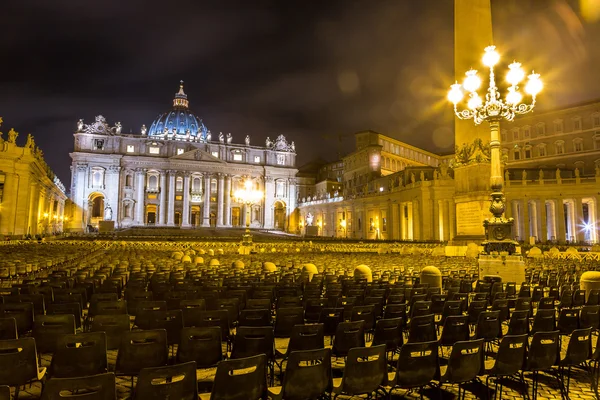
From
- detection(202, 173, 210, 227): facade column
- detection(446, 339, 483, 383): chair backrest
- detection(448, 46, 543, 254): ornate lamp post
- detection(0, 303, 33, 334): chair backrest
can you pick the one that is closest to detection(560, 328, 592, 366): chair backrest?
detection(446, 339, 483, 383): chair backrest

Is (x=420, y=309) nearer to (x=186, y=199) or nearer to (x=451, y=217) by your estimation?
(x=451, y=217)

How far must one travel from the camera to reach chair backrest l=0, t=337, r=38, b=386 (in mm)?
4484

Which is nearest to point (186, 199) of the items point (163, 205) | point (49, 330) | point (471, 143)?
point (163, 205)

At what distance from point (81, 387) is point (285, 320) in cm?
431

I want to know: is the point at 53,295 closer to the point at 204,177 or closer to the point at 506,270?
the point at 506,270

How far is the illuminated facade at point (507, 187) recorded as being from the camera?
47.8 meters

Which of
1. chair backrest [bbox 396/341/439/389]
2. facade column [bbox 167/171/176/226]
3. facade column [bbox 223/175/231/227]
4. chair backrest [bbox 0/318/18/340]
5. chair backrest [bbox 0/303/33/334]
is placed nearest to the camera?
chair backrest [bbox 396/341/439/389]

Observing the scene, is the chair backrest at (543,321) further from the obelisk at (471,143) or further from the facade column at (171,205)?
the facade column at (171,205)

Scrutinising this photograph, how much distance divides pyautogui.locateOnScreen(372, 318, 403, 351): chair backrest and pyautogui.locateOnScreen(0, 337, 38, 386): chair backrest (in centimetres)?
479

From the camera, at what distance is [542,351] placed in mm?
5566

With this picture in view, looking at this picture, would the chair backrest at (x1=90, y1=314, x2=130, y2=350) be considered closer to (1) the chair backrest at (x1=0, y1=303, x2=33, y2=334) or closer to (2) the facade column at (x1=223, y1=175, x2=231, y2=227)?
(1) the chair backrest at (x1=0, y1=303, x2=33, y2=334)

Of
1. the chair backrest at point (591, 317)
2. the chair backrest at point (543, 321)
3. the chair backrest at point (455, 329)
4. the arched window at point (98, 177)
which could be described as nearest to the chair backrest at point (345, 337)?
the chair backrest at point (455, 329)

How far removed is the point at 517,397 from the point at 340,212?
7375 centimetres

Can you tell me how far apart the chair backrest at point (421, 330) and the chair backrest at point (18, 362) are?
5.51 metres
